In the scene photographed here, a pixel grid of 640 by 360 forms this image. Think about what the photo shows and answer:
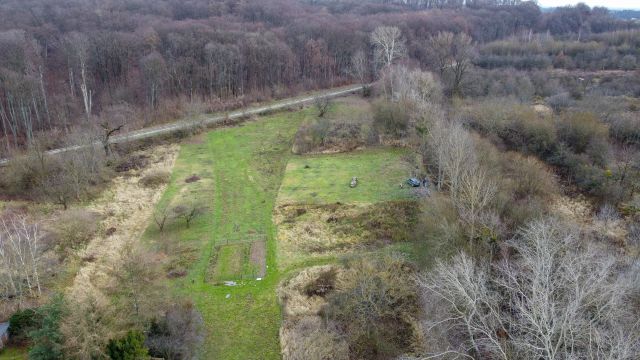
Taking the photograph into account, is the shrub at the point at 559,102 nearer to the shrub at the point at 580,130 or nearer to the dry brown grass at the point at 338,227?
the shrub at the point at 580,130

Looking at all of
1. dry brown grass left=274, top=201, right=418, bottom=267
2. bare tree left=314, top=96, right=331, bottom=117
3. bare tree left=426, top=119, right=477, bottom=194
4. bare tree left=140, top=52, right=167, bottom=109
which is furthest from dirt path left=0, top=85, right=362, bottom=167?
bare tree left=426, top=119, right=477, bottom=194

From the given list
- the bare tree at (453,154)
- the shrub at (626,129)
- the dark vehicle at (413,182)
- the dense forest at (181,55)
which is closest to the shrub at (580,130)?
the shrub at (626,129)

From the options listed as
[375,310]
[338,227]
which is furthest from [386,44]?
[375,310]

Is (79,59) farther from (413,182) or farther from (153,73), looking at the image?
(413,182)

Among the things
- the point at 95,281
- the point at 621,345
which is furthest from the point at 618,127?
the point at 95,281

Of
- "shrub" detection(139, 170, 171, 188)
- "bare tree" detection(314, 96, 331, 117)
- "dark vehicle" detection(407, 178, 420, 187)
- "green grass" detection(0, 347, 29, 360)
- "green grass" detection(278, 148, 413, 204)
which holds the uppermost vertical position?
"bare tree" detection(314, 96, 331, 117)

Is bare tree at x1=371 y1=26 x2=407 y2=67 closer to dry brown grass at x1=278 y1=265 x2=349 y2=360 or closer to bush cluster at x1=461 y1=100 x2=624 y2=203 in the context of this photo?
bush cluster at x1=461 y1=100 x2=624 y2=203

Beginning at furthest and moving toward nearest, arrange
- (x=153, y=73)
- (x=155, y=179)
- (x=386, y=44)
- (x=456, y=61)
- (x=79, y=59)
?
(x=456, y=61), (x=386, y=44), (x=153, y=73), (x=79, y=59), (x=155, y=179)
